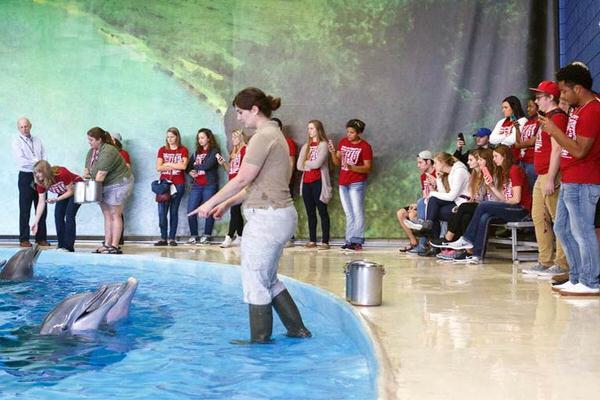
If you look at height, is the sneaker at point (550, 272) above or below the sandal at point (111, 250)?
above

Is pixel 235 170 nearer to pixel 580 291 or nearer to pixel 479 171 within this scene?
pixel 479 171

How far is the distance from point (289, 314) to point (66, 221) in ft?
19.2

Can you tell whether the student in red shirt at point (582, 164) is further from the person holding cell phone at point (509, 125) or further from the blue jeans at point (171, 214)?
the blue jeans at point (171, 214)

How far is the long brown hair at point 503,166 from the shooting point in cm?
814

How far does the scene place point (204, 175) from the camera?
38.1 ft

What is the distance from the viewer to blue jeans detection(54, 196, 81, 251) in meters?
9.22

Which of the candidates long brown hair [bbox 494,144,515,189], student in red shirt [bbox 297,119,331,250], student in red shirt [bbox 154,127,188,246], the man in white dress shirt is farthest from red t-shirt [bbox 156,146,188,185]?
long brown hair [bbox 494,144,515,189]

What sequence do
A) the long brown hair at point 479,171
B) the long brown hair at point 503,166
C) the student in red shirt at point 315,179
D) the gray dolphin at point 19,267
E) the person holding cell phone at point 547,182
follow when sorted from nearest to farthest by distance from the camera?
the person holding cell phone at point 547,182 < the gray dolphin at point 19,267 < the long brown hair at point 503,166 < the long brown hair at point 479,171 < the student in red shirt at point 315,179

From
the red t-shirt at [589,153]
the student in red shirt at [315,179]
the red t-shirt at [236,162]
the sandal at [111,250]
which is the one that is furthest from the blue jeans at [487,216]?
the sandal at [111,250]

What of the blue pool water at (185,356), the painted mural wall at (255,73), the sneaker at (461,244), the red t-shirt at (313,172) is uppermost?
the painted mural wall at (255,73)

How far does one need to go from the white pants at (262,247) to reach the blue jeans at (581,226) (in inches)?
90.0

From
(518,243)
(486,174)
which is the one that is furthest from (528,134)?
(518,243)

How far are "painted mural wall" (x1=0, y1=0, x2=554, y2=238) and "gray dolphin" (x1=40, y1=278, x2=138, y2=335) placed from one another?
7112 millimetres

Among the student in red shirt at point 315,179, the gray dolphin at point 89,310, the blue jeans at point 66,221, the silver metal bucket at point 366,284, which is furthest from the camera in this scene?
the student in red shirt at point 315,179
